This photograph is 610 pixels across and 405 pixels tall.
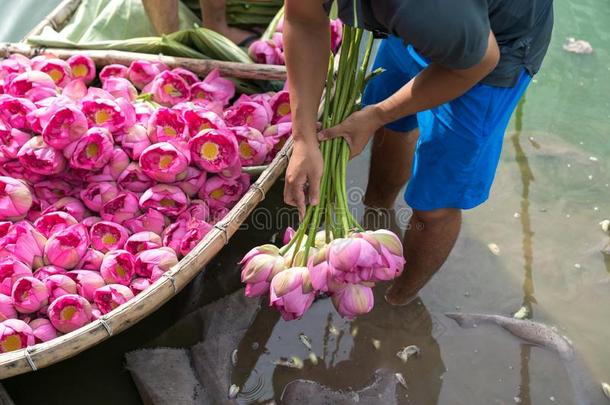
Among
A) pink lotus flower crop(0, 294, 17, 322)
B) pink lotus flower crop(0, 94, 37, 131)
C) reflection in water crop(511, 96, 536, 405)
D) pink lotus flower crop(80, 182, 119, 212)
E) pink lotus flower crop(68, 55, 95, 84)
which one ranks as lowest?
reflection in water crop(511, 96, 536, 405)

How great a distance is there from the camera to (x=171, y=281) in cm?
160

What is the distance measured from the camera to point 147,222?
5.74ft

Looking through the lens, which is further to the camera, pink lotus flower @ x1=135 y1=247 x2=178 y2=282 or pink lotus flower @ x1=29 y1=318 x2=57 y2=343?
pink lotus flower @ x1=135 y1=247 x2=178 y2=282

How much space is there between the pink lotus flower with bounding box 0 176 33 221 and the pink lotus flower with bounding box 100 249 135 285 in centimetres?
28

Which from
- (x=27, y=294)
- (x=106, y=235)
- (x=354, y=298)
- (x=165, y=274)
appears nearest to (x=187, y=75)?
(x=106, y=235)

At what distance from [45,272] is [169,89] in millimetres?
711

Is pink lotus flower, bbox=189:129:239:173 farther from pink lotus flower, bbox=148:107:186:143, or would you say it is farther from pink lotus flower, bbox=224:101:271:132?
pink lotus flower, bbox=224:101:271:132

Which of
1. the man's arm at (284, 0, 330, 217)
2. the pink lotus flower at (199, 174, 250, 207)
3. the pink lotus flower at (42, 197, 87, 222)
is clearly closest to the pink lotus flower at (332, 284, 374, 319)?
the man's arm at (284, 0, 330, 217)

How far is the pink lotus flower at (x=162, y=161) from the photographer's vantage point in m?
1.74

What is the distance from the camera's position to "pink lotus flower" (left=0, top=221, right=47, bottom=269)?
1.61 m

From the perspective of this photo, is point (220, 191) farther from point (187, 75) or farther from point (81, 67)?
point (81, 67)

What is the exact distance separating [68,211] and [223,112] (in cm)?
57

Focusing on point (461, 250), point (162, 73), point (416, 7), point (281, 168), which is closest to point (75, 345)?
point (281, 168)

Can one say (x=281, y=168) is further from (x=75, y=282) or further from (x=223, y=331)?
(x=75, y=282)
